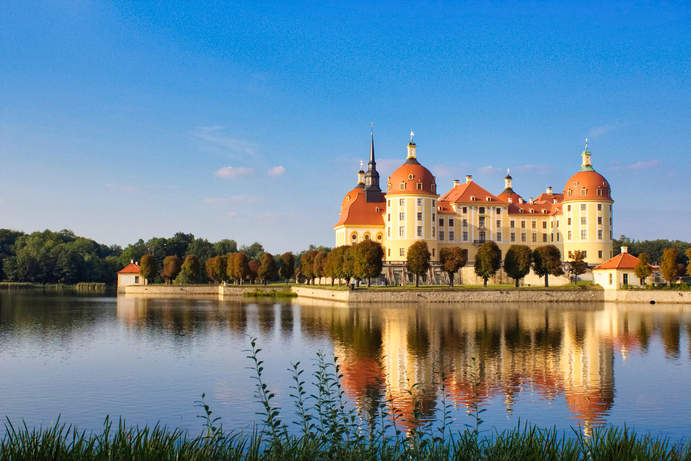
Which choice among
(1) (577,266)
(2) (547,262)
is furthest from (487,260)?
(1) (577,266)

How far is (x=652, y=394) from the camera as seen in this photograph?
14.8 meters

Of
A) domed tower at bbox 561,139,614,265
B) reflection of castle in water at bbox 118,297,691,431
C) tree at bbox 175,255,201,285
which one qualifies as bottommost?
reflection of castle in water at bbox 118,297,691,431

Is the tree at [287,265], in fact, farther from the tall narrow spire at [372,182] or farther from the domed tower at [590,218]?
the domed tower at [590,218]

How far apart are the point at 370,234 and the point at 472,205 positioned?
11.3 meters

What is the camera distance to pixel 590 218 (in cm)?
6669

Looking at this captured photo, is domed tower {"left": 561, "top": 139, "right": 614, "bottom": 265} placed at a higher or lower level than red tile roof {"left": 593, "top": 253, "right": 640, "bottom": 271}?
higher

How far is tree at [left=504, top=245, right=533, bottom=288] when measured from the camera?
55.8 meters

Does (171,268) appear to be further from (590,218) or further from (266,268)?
(590,218)

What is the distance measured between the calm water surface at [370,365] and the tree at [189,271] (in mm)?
40908

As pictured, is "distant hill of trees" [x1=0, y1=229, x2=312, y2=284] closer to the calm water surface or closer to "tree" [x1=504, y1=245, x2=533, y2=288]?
"tree" [x1=504, y1=245, x2=533, y2=288]

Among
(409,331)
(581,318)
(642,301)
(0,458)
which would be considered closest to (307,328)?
(409,331)

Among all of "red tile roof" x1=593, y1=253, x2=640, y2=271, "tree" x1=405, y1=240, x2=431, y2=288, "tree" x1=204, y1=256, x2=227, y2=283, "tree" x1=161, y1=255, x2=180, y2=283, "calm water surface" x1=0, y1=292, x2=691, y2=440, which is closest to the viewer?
"calm water surface" x1=0, y1=292, x2=691, y2=440

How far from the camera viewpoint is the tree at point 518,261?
55.8 m

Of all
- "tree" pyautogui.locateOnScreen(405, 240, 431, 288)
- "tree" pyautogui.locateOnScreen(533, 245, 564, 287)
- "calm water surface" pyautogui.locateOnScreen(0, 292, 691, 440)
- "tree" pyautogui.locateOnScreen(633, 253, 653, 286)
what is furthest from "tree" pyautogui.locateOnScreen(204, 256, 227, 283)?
"tree" pyautogui.locateOnScreen(633, 253, 653, 286)
